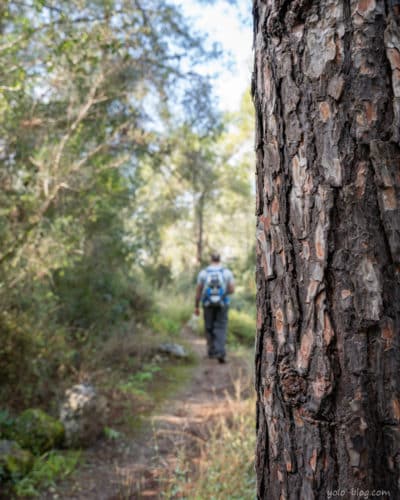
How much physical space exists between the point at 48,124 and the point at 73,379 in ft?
10.5

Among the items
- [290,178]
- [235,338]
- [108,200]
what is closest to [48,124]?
[108,200]

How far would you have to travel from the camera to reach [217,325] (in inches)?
330

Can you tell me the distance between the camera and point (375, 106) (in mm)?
1181

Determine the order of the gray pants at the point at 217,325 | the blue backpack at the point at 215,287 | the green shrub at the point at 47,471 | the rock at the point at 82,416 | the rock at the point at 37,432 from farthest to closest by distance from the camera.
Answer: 1. the gray pants at the point at 217,325
2. the blue backpack at the point at 215,287
3. the rock at the point at 82,416
4. the rock at the point at 37,432
5. the green shrub at the point at 47,471

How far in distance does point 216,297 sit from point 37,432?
4.23 metres

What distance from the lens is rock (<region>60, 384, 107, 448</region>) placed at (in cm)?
455

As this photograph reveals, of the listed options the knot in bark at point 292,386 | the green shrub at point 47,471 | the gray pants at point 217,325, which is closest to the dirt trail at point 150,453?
the green shrub at point 47,471

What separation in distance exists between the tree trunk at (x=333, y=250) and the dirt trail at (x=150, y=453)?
1.99m

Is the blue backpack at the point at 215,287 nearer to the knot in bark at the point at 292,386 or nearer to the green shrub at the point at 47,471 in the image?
the green shrub at the point at 47,471

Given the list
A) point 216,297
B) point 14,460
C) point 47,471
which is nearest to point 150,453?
point 47,471

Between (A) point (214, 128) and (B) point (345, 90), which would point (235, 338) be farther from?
(B) point (345, 90)

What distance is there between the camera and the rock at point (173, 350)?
28.7 ft

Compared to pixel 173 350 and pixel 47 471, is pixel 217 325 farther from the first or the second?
pixel 47 471

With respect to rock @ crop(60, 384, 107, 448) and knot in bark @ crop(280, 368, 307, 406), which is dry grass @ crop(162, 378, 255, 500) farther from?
knot in bark @ crop(280, 368, 307, 406)
